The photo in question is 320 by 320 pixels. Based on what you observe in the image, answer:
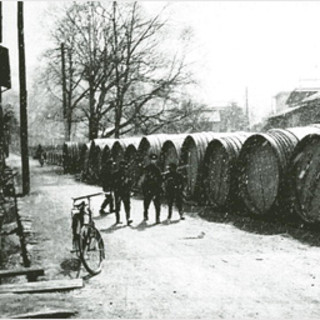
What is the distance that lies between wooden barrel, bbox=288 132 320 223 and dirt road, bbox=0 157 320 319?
2.03ft

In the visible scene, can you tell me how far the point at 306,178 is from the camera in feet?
29.3

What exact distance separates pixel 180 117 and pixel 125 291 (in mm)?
26046

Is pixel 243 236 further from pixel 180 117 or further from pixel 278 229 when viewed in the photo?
pixel 180 117

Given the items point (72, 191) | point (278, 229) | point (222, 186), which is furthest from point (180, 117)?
point (278, 229)

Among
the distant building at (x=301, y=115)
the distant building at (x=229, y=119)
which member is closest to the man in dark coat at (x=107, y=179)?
the distant building at (x=301, y=115)

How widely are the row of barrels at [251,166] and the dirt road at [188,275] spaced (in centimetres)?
91

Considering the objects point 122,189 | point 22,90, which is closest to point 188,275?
point 122,189

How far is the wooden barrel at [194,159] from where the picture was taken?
1280cm

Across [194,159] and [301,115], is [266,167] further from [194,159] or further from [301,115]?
[301,115]

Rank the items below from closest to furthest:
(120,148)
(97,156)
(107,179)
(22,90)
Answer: (107,179) < (22,90) < (120,148) < (97,156)

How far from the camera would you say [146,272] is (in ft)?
21.6

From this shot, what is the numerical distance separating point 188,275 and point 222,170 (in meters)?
5.70

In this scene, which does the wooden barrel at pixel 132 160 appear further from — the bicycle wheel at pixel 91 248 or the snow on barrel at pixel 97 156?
the bicycle wheel at pixel 91 248

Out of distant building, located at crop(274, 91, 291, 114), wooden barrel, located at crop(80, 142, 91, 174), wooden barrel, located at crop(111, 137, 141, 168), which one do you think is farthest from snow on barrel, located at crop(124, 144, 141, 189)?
distant building, located at crop(274, 91, 291, 114)
